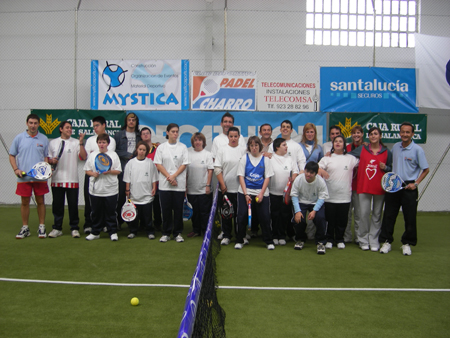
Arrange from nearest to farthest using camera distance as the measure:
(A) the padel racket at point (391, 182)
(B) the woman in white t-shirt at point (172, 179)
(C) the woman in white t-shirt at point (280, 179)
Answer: (A) the padel racket at point (391, 182) < (C) the woman in white t-shirt at point (280, 179) < (B) the woman in white t-shirt at point (172, 179)

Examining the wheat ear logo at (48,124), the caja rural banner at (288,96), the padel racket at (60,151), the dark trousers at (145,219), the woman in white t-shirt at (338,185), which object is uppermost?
the caja rural banner at (288,96)

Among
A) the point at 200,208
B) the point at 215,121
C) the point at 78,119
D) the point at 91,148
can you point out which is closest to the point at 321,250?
the point at 200,208

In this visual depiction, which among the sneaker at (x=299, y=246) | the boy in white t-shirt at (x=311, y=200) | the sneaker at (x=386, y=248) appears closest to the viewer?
the boy in white t-shirt at (x=311, y=200)

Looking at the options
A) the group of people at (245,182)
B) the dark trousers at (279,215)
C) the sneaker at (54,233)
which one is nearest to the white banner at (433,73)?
the group of people at (245,182)

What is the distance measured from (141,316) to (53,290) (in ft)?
3.85

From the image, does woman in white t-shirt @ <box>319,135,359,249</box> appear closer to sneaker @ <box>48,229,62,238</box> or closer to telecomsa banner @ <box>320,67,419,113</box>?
telecomsa banner @ <box>320,67,419,113</box>

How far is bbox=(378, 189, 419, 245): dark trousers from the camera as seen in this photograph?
5461 mm

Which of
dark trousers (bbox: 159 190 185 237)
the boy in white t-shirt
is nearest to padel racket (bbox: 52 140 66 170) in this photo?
dark trousers (bbox: 159 190 185 237)

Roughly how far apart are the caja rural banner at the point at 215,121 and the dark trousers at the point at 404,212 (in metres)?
3.45

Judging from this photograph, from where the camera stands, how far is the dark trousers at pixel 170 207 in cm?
605

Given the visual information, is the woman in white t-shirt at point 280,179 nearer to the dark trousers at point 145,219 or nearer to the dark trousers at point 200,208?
the dark trousers at point 200,208

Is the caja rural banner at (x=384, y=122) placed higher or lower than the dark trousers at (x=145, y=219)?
higher

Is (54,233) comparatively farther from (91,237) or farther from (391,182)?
(391,182)

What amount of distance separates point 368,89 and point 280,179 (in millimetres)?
4292
